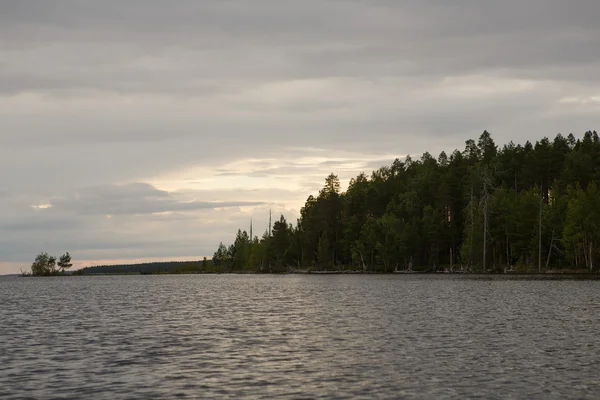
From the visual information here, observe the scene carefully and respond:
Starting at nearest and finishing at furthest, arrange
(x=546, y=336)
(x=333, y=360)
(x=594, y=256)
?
(x=333, y=360), (x=546, y=336), (x=594, y=256)

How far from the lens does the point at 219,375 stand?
31.5 metres

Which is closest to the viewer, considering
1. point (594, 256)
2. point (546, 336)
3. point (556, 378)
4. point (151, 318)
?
point (556, 378)

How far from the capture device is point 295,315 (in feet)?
210

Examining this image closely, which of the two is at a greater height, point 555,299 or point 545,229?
point 545,229

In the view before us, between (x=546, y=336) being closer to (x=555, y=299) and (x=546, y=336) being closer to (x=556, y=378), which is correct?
(x=556, y=378)

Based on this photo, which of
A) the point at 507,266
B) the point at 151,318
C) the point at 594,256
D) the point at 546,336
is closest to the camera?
the point at 546,336

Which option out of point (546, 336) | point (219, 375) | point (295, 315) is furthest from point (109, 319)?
point (546, 336)

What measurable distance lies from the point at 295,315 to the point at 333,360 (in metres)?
28.6

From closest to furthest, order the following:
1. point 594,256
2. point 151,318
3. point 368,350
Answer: point 368,350
point 151,318
point 594,256

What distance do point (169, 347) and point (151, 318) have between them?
2209 cm

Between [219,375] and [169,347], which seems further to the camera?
[169,347]

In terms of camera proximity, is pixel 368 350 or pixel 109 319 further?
pixel 109 319

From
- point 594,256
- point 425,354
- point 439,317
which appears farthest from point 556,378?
point 594,256

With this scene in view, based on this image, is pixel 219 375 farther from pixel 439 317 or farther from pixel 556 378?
pixel 439 317
